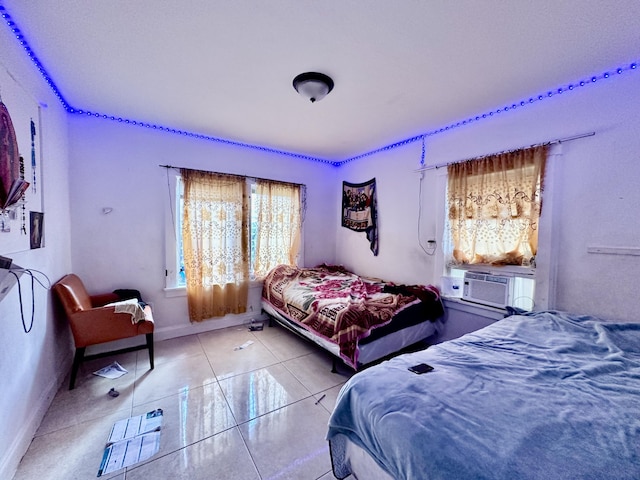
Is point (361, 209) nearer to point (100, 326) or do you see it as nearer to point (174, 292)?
point (174, 292)

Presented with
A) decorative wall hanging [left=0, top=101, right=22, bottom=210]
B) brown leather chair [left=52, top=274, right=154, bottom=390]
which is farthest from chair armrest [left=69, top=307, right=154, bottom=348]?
decorative wall hanging [left=0, top=101, right=22, bottom=210]

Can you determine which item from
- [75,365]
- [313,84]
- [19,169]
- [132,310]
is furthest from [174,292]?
[313,84]

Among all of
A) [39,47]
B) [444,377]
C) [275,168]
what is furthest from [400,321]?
[39,47]

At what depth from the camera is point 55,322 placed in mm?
2193

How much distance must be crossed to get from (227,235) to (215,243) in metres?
0.18

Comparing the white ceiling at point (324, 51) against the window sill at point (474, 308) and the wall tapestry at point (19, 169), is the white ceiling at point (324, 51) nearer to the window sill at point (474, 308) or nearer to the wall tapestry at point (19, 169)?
the wall tapestry at point (19, 169)

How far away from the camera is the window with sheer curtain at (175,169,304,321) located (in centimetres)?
317

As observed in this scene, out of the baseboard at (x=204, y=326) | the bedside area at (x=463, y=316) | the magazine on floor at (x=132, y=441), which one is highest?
the bedside area at (x=463, y=316)

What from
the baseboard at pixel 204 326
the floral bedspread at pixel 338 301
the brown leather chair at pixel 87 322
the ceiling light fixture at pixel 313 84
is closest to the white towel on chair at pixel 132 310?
the brown leather chair at pixel 87 322

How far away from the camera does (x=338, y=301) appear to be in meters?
2.58

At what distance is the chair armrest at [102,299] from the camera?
2607 mm

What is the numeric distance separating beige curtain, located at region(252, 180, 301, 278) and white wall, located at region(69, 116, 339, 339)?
48 cm

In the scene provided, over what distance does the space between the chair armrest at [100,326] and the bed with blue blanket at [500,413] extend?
204 cm

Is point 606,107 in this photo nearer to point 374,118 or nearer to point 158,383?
point 374,118
